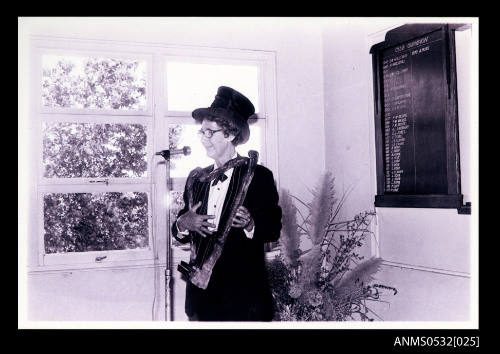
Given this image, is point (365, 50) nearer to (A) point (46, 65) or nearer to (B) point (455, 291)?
(B) point (455, 291)

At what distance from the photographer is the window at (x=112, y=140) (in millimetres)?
3338

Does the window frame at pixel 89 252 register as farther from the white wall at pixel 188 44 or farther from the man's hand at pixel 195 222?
the man's hand at pixel 195 222

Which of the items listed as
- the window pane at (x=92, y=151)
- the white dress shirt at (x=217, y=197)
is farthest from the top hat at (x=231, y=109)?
the window pane at (x=92, y=151)

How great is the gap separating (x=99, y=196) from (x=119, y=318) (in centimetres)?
75

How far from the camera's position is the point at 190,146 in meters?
3.40

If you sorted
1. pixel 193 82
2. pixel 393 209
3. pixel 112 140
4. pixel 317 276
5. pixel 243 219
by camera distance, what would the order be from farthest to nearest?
1. pixel 193 82
2. pixel 112 140
3. pixel 393 209
4. pixel 317 276
5. pixel 243 219

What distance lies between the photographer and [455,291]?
2.97 meters

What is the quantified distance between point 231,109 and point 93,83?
0.93 m

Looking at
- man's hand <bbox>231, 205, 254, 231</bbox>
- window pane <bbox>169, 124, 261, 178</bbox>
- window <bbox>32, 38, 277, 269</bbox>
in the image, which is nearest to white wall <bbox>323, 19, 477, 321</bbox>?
window pane <bbox>169, 124, 261, 178</bbox>

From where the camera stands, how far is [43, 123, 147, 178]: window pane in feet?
11.0

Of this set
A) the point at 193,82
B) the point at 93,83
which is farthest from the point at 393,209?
the point at 93,83

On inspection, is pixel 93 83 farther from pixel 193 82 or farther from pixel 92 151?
pixel 193 82

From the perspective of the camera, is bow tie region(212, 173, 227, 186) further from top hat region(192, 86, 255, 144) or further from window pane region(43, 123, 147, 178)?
window pane region(43, 123, 147, 178)

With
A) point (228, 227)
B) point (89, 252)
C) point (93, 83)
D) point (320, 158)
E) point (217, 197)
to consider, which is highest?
point (93, 83)
